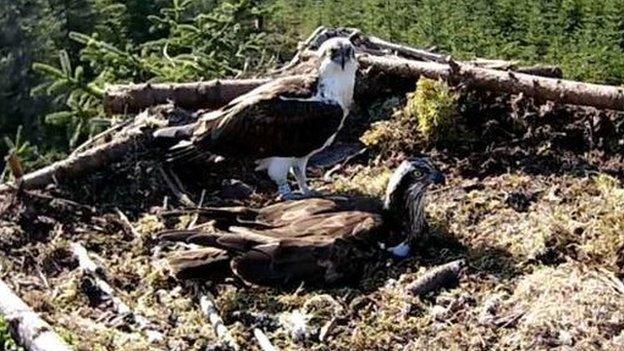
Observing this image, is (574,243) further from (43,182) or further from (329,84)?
(43,182)

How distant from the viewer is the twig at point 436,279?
209 inches

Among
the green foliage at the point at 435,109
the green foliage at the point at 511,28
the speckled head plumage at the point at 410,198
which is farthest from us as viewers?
the green foliage at the point at 511,28

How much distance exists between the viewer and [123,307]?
210 inches

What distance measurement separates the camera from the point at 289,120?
6223mm

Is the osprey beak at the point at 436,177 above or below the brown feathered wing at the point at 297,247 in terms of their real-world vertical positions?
above

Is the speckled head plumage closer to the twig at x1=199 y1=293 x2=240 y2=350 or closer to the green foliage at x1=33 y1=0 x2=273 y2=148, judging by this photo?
the twig at x1=199 y1=293 x2=240 y2=350

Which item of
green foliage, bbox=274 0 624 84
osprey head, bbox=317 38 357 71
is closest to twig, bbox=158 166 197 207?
osprey head, bbox=317 38 357 71

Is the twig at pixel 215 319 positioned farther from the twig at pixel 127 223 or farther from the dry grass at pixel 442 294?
the twig at pixel 127 223

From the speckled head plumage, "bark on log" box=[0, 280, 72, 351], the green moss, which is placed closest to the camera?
"bark on log" box=[0, 280, 72, 351]

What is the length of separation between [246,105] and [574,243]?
206 centimetres

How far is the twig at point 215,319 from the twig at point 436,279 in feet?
3.04

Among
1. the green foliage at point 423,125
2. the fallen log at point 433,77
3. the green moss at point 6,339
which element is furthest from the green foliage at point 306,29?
the green moss at point 6,339

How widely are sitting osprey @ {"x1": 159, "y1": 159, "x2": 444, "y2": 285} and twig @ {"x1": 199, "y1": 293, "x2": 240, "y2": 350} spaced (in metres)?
0.19

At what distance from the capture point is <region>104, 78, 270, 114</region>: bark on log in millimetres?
7379
